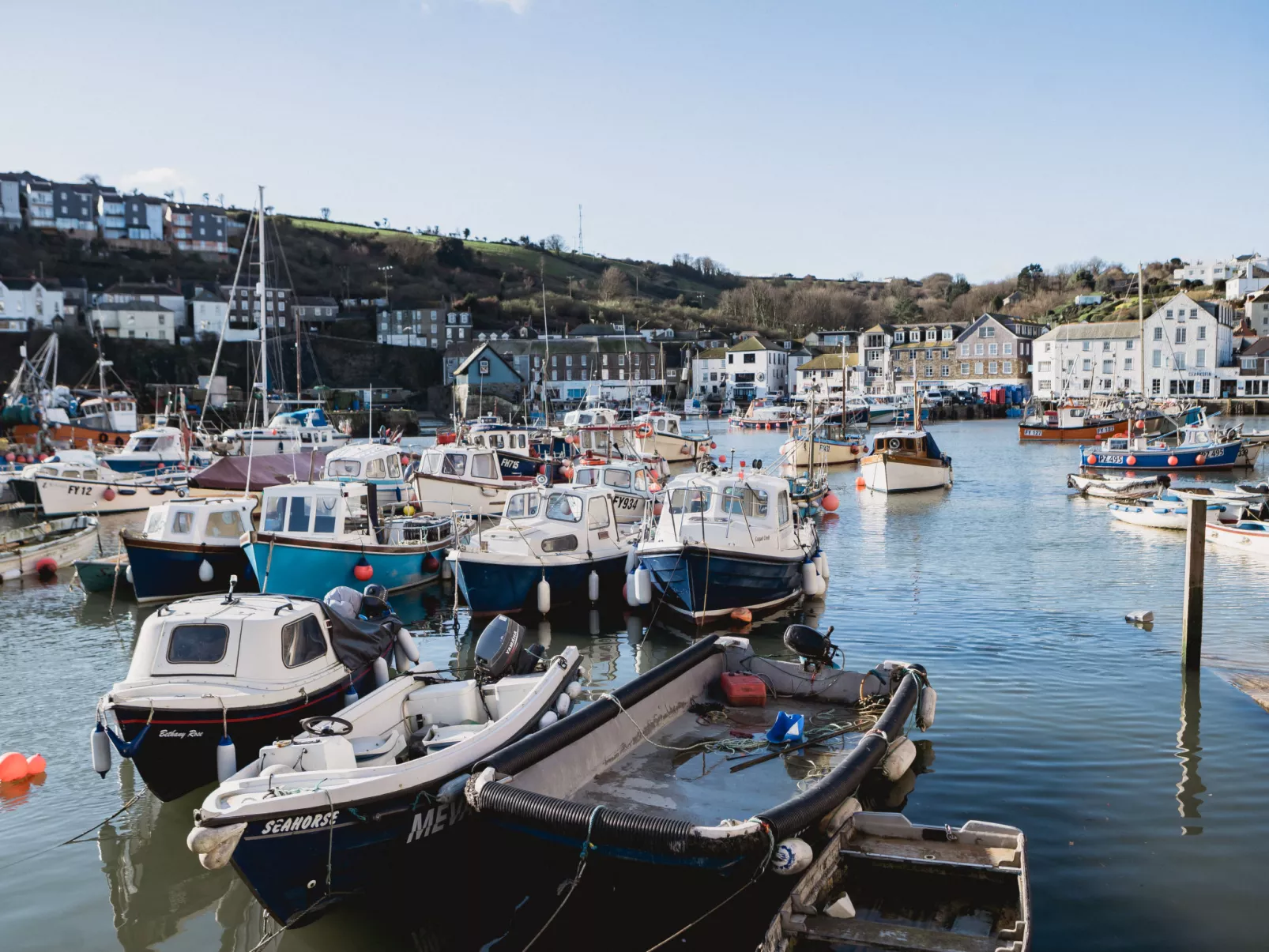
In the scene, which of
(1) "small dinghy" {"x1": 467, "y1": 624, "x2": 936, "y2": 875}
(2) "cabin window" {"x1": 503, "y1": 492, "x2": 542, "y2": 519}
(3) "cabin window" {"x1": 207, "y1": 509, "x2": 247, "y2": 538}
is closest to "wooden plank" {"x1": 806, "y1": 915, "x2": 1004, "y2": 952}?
(1) "small dinghy" {"x1": 467, "y1": 624, "x2": 936, "y2": 875}

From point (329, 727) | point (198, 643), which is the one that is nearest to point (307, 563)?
point (198, 643)

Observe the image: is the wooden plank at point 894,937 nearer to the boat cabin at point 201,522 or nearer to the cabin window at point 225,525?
the boat cabin at point 201,522

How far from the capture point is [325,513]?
20.8m

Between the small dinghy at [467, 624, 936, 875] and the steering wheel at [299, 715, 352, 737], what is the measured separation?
1765 mm

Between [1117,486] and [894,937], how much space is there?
34392 millimetres

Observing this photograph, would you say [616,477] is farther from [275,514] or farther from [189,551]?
[189,551]

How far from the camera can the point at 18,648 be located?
19.2 meters

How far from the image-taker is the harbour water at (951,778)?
880 centimetres

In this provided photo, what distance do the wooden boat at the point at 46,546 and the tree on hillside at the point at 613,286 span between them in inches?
5535

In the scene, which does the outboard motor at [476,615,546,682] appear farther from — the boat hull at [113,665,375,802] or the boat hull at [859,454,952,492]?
the boat hull at [859,454,952,492]

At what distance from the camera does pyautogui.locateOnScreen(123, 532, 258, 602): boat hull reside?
2152 cm

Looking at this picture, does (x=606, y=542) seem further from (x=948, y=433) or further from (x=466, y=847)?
(x=948, y=433)

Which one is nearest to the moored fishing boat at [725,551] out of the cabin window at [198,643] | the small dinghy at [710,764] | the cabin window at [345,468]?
the small dinghy at [710,764]

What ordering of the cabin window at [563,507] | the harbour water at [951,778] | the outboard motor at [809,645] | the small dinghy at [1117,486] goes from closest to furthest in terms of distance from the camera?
the harbour water at [951,778]
the outboard motor at [809,645]
the cabin window at [563,507]
the small dinghy at [1117,486]
